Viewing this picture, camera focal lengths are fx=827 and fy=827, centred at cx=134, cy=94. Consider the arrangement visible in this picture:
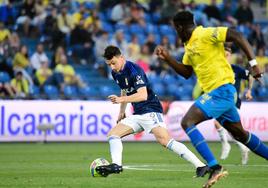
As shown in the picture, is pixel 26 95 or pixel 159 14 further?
pixel 159 14

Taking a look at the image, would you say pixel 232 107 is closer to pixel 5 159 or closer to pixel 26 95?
pixel 5 159

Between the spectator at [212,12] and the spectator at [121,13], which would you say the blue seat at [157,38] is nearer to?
the spectator at [121,13]

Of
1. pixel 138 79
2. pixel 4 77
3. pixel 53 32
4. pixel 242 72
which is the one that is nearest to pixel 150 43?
pixel 53 32

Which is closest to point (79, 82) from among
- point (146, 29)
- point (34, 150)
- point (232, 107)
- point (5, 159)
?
point (146, 29)

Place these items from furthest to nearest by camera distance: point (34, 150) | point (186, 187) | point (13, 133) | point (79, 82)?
1. point (79, 82)
2. point (13, 133)
3. point (34, 150)
4. point (186, 187)

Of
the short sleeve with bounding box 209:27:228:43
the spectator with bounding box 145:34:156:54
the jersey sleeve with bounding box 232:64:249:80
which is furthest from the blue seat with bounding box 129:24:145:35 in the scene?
the short sleeve with bounding box 209:27:228:43

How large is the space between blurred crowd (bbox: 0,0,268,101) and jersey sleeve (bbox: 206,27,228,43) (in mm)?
13610

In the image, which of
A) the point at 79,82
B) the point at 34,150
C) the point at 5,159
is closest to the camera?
the point at 5,159

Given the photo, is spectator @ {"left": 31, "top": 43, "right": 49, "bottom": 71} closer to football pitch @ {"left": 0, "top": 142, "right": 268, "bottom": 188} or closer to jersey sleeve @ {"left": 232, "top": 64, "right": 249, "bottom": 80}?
football pitch @ {"left": 0, "top": 142, "right": 268, "bottom": 188}

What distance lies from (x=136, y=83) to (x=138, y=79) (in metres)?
0.08

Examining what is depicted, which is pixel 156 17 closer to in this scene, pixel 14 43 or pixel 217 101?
pixel 14 43

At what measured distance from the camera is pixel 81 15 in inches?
1094

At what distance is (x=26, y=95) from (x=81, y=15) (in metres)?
4.67

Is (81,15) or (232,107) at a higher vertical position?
(81,15)
